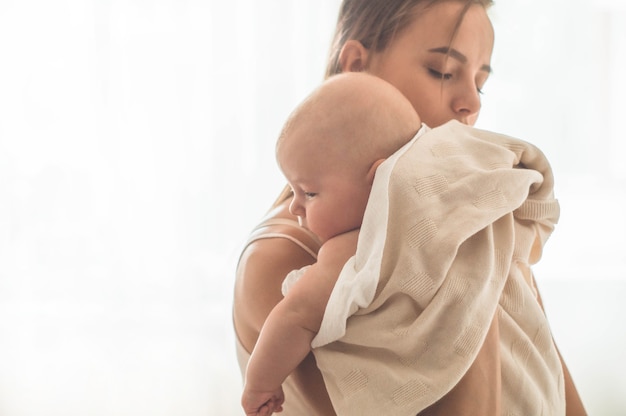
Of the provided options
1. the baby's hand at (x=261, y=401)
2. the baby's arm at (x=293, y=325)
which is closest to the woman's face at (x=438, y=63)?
the baby's arm at (x=293, y=325)

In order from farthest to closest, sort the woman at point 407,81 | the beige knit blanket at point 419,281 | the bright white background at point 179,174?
1. the bright white background at point 179,174
2. the woman at point 407,81
3. the beige knit blanket at point 419,281

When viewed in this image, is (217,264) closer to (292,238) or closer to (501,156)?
(292,238)

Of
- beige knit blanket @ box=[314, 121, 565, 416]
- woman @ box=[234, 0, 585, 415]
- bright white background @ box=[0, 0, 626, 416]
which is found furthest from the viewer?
bright white background @ box=[0, 0, 626, 416]

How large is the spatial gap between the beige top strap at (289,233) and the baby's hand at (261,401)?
22cm

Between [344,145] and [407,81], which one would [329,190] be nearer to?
[344,145]

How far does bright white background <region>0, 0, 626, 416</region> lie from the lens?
7.63 feet

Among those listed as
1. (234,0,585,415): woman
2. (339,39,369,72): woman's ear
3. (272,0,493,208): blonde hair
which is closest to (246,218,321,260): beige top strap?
(234,0,585,415): woman

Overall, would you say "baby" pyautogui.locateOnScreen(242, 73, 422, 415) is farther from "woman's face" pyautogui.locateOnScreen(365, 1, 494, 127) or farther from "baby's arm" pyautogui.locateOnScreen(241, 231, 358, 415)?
"woman's face" pyautogui.locateOnScreen(365, 1, 494, 127)

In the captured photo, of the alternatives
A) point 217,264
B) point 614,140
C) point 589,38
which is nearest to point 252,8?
point 217,264

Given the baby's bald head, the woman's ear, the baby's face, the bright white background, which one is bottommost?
the bright white background

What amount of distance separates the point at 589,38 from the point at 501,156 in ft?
6.03

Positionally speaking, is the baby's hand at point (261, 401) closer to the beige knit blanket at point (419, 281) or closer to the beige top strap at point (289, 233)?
the beige knit blanket at point (419, 281)

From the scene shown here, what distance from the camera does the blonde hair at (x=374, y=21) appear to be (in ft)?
3.30

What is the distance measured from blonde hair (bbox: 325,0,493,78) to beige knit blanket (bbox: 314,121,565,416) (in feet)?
0.87
